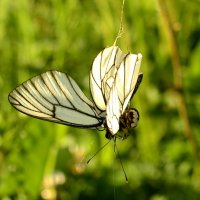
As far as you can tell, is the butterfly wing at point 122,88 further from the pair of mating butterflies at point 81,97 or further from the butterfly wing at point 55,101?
the butterfly wing at point 55,101

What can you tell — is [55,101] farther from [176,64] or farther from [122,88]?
[176,64]

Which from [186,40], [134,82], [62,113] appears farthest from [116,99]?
[186,40]

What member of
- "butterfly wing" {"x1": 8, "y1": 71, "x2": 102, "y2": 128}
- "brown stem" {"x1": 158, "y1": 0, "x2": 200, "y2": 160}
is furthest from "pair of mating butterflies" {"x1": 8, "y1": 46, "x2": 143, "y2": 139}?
"brown stem" {"x1": 158, "y1": 0, "x2": 200, "y2": 160}

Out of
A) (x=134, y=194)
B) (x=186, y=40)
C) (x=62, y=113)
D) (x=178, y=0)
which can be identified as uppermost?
(x=178, y=0)

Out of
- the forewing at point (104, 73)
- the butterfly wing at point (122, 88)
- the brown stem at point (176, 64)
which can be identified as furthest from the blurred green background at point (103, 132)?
the butterfly wing at point (122, 88)

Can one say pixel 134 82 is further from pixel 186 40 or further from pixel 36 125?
pixel 186 40

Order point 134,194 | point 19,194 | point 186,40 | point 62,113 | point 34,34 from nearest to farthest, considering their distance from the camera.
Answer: point 62,113 → point 19,194 → point 134,194 → point 186,40 → point 34,34
